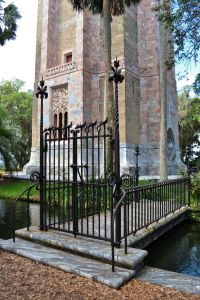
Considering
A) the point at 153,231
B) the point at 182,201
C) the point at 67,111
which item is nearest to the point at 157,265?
the point at 153,231

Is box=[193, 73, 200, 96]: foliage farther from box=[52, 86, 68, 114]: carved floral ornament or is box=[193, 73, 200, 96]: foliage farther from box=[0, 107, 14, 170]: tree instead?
box=[52, 86, 68, 114]: carved floral ornament

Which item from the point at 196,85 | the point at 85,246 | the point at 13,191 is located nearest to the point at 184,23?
the point at 196,85

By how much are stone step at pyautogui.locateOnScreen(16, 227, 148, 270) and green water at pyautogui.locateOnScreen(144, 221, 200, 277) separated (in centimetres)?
152

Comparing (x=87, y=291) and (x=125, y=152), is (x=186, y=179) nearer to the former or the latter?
(x=87, y=291)

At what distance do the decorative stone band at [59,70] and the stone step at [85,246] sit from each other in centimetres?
1655

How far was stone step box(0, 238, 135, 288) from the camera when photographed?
12.2 ft

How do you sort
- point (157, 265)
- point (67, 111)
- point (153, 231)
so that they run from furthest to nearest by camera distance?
1. point (67, 111)
2. point (153, 231)
3. point (157, 265)

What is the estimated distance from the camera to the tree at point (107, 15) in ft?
35.9

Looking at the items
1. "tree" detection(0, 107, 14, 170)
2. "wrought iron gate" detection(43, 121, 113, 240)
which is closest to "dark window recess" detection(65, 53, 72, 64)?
"tree" detection(0, 107, 14, 170)

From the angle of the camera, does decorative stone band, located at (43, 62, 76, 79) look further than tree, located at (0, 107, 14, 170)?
Yes

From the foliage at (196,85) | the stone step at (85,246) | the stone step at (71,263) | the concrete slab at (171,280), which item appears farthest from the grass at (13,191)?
the concrete slab at (171,280)

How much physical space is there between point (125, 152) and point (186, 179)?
9955 mm

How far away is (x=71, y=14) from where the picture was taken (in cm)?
2247

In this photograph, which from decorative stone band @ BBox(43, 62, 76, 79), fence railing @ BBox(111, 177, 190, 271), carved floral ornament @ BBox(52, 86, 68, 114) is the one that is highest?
decorative stone band @ BBox(43, 62, 76, 79)
